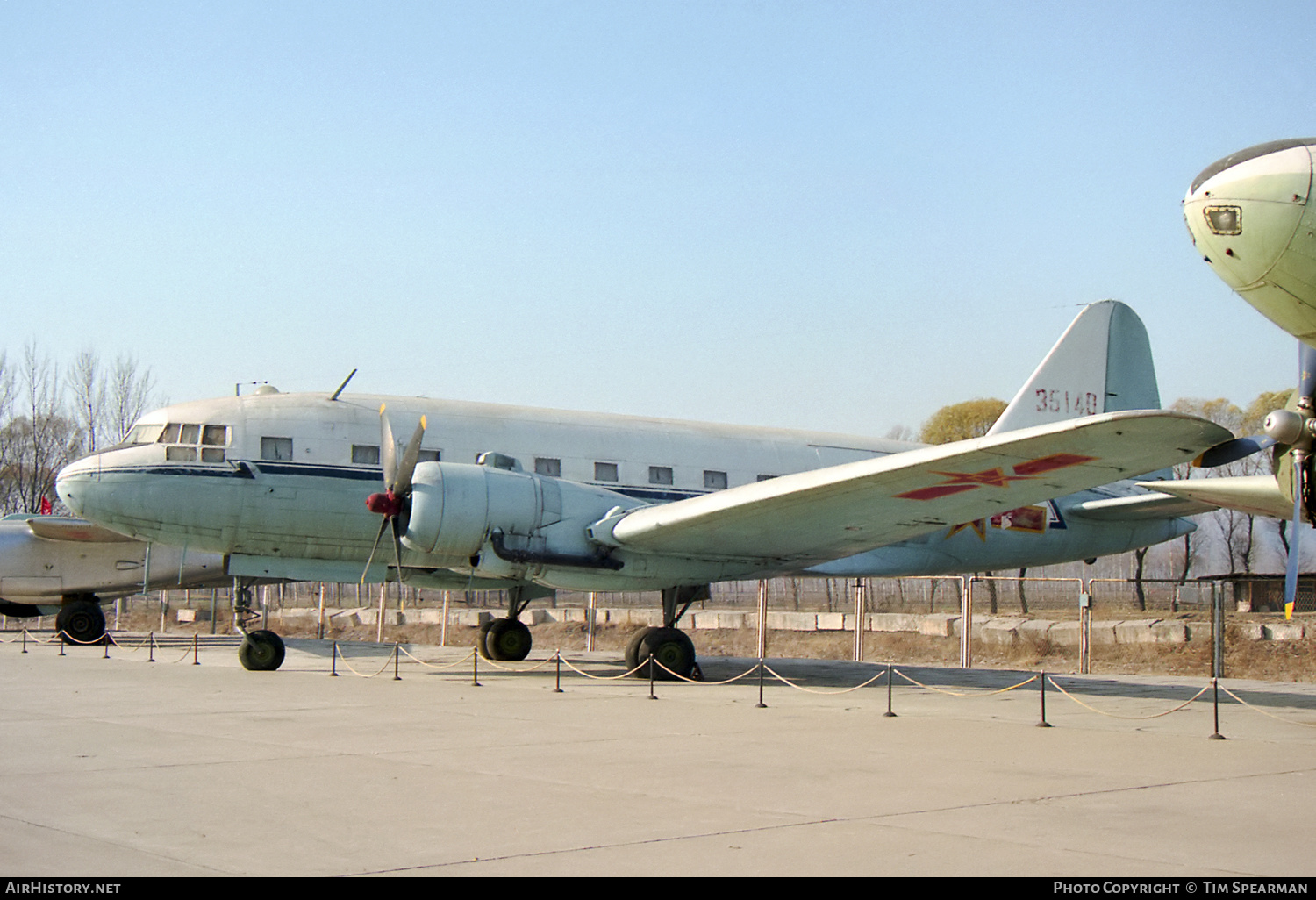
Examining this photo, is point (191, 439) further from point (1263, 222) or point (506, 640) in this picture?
point (1263, 222)

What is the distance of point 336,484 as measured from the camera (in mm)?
17703

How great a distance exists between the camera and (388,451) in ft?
55.2

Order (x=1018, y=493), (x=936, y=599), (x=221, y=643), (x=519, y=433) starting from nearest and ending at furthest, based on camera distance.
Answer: (x=1018, y=493) → (x=519, y=433) → (x=221, y=643) → (x=936, y=599)

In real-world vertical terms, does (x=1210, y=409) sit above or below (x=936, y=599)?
above

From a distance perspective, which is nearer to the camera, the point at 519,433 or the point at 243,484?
the point at 243,484

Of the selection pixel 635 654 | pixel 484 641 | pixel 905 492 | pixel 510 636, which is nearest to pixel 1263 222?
pixel 905 492

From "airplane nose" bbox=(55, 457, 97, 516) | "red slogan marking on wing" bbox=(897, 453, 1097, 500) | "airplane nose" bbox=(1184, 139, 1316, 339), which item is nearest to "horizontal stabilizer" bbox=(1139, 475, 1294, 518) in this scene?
"red slogan marking on wing" bbox=(897, 453, 1097, 500)

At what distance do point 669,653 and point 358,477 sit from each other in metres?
5.59

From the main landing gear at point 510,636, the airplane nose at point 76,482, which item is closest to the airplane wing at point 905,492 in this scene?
the main landing gear at point 510,636

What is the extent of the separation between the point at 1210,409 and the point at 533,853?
57.8 meters

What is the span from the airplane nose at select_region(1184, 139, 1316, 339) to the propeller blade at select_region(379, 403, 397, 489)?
10.9 metres

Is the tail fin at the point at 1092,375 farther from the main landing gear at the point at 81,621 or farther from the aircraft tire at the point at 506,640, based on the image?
the main landing gear at the point at 81,621
